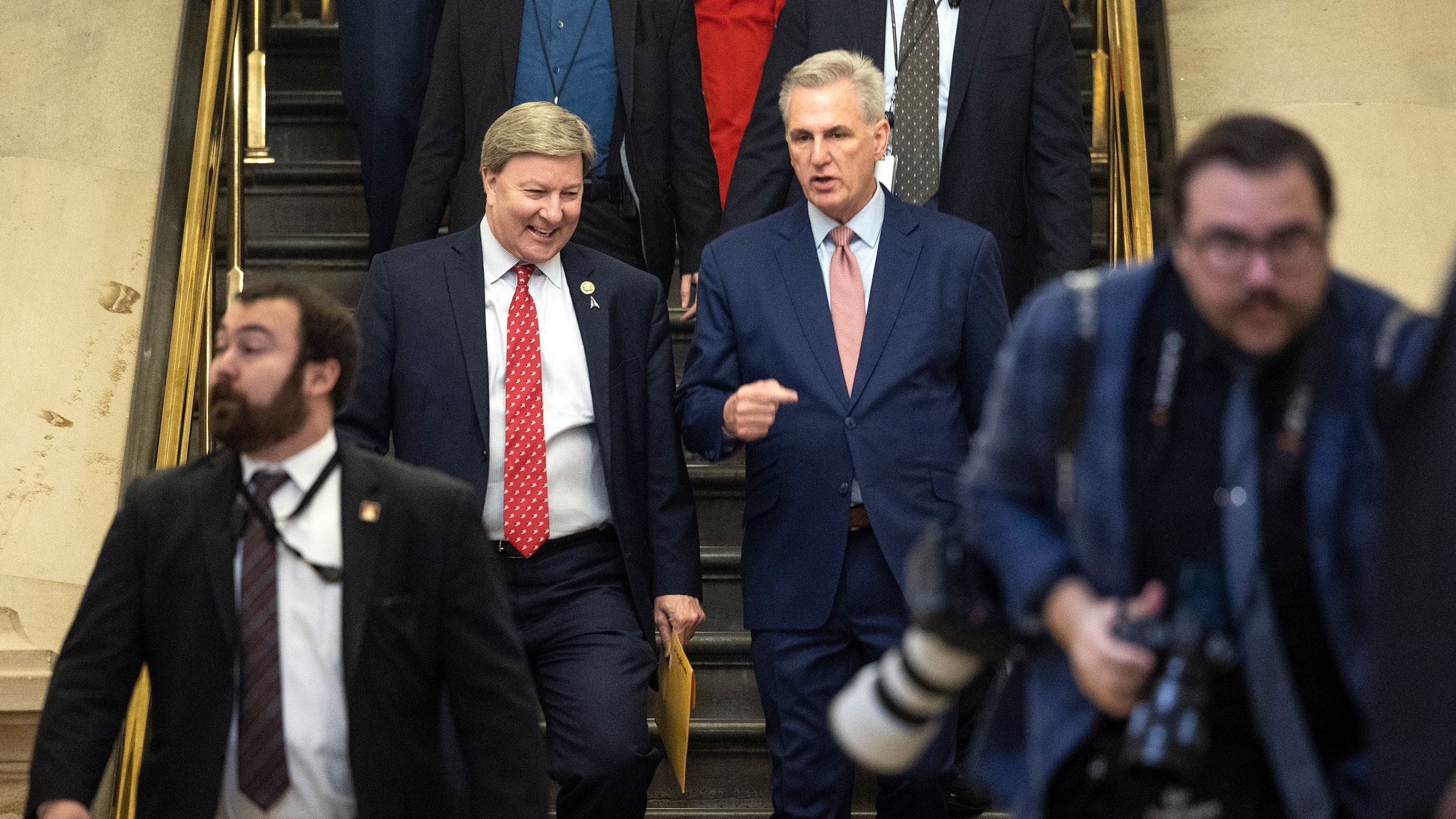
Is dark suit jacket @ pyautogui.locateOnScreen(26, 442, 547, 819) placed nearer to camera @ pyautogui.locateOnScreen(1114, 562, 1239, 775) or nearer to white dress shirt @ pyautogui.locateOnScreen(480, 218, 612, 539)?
white dress shirt @ pyautogui.locateOnScreen(480, 218, 612, 539)

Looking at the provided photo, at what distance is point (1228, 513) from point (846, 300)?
1919mm

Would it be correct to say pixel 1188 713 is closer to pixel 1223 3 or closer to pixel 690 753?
pixel 690 753

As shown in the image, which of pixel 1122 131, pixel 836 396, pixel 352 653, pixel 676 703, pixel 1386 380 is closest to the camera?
pixel 1386 380

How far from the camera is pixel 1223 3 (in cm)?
540

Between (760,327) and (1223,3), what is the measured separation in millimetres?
2666

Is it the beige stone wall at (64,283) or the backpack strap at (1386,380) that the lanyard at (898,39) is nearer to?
the beige stone wall at (64,283)

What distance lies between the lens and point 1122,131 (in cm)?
497

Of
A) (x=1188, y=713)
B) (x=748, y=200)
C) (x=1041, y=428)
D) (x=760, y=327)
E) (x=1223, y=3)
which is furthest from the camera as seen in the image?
(x=1223, y=3)

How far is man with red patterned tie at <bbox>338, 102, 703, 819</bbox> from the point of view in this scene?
3570 millimetres

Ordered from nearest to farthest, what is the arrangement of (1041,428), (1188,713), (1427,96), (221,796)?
1. (1188,713)
2. (1041,428)
3. (221,796)
4. (1427,96)

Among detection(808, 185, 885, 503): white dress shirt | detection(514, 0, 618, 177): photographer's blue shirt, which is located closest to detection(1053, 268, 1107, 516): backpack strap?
detection(808, 185, 885, 503): white dress shirt

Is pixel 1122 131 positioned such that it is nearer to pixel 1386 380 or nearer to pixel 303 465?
pixel 303 465

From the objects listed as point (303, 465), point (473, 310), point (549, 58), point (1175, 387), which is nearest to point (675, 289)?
point (549, 58)

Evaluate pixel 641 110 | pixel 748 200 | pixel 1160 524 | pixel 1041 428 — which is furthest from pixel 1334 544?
pixel 641 110
